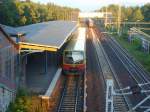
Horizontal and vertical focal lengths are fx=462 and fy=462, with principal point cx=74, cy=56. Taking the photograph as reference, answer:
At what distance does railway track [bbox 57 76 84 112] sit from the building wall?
8.38 ft

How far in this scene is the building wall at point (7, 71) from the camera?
19.8m

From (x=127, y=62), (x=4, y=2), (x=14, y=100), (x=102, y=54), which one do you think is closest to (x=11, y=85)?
(x=14, y=100)

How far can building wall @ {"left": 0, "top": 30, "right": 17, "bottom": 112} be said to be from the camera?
19766 millimetres

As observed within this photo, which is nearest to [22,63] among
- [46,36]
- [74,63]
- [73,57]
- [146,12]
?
[74,63]

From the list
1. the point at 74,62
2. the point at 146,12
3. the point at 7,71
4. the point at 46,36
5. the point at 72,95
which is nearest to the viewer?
the point at 7,71

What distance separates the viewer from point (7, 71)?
22203 millimetres

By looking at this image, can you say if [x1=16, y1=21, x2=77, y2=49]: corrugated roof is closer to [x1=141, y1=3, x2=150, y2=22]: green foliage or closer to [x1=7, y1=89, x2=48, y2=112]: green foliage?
[x1=7, y1=89, x2=48, y2=112]: green foliage

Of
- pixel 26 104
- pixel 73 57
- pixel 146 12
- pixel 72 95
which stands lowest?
pixel 72 95

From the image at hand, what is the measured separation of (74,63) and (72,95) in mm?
5566

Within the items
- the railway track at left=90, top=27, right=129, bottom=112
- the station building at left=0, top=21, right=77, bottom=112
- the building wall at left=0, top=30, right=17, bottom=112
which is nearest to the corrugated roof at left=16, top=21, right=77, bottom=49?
the station building at left=0, top=21, right=77, bottom=112

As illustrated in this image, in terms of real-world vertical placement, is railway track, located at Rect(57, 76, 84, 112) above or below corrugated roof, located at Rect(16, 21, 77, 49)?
below

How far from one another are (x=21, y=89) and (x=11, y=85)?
60.3 inches

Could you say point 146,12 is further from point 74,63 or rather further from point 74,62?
point 74,63

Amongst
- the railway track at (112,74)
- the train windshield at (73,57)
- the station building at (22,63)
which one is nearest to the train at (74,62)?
the train windshield at (73,57)
